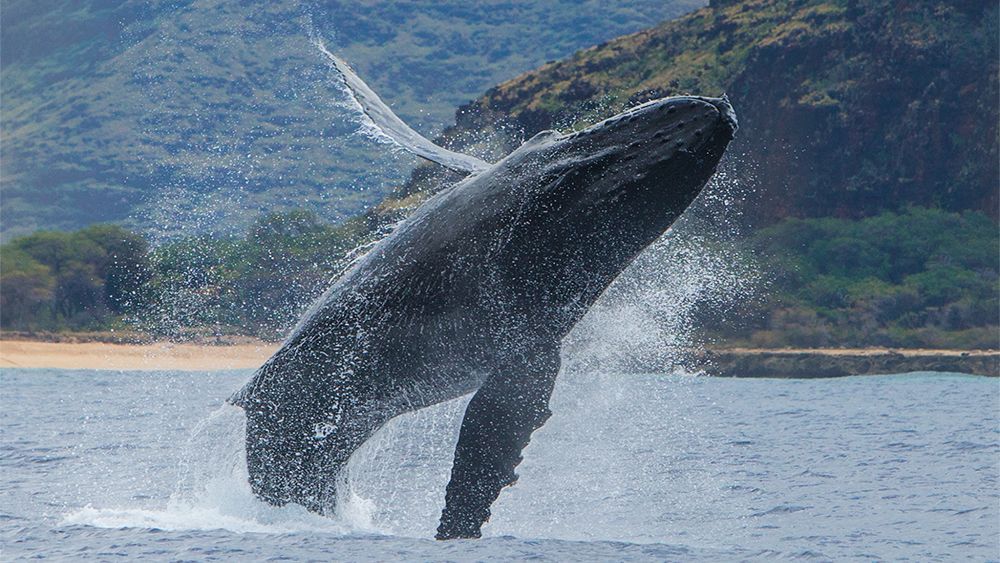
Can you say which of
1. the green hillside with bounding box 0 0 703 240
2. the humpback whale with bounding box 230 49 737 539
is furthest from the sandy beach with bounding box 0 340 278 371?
the green hillside with bounding box 0 0 703 240

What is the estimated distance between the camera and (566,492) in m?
13.7

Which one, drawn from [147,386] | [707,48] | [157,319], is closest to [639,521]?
[147,386]

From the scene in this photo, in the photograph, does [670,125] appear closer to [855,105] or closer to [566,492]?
[566,492]

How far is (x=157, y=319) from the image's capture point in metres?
55.5

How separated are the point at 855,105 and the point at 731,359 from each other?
18662mm

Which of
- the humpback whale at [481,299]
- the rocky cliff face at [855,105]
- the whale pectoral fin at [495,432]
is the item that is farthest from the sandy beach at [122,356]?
the whale pectoral fin at [495,432]

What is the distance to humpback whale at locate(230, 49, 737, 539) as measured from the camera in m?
8.45

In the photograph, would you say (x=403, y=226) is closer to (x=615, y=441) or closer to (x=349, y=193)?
(x=615, y=441)

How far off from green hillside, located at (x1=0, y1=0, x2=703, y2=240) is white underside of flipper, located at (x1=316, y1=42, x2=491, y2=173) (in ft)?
266

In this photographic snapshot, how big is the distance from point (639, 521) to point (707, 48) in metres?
57.0

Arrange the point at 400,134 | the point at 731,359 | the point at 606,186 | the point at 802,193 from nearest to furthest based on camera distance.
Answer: the point at 606,186 < the point at 400,134 < the point at 731,359 < the point at 802,193

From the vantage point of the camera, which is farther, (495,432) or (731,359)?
(731,359)

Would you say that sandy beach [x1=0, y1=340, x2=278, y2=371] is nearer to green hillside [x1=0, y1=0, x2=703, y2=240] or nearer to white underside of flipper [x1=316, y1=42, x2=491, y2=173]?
white underside of flipper [x1=316, y1=42, x2=491, y2=173]

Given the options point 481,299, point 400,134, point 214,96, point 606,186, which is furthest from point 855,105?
point 214,96
